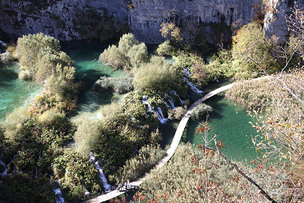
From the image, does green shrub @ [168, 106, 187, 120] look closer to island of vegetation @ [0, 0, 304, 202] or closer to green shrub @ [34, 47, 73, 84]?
island of vegetation @ [0, 0, 304, 202]

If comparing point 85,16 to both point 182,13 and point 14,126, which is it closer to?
point 182,13

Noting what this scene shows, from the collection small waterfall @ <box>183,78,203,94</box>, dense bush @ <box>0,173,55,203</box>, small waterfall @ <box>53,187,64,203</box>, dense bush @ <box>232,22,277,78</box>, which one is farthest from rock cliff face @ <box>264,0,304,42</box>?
dense bush @ <box>0,173,55,203</box>

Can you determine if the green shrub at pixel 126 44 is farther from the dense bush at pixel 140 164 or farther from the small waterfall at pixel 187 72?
the dense bush at pixel 140 164

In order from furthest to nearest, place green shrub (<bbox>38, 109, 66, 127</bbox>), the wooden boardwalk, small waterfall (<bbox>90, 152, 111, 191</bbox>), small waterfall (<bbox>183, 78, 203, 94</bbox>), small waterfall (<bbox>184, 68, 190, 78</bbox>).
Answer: small waterfall (<bbox>184, 68, 190, 78</bbox>) < small waterfall (<bbox>183, 78, 203, 94</bbox>) < green shrub (<bbox>38, 109, 66, 127</bbox>) < small waterfall (<bbox>90, 152, 111, 191</bbox>) < the wooden boardwalk

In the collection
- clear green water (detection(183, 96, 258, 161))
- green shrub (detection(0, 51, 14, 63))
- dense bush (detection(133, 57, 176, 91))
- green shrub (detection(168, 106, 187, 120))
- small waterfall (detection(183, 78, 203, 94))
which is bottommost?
clear green water (detection(183, 96, 258, 161))

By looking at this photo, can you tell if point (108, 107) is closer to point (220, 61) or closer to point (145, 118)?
point (145, 118)

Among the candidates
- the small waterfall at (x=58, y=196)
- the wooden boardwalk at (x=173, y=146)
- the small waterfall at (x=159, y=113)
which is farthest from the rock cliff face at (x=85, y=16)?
the small waterfall at (x=58, y=196)

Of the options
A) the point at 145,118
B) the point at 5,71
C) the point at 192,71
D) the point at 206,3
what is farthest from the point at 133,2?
the point at 145,118
